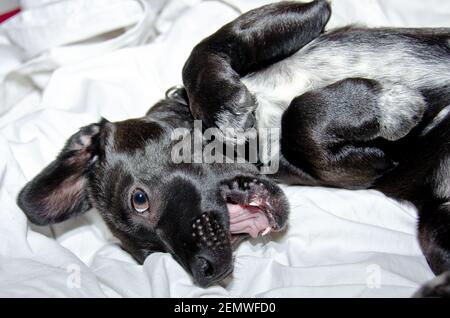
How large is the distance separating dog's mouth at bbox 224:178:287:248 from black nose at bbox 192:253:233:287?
18cm

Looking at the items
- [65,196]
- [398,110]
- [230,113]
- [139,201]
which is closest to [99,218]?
[65,196]

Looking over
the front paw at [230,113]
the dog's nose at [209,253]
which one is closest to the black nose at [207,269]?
the dog's nose at [209,253]

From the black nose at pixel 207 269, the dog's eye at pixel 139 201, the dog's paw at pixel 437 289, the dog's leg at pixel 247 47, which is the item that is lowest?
the black nose at pixel 207 269

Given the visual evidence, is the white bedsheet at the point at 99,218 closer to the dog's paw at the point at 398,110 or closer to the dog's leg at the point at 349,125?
the dog's leg at the point at 349,125

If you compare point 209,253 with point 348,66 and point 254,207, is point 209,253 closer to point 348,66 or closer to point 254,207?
point 254,207

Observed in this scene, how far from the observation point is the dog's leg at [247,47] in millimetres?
2684

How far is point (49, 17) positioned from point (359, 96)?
222 cm

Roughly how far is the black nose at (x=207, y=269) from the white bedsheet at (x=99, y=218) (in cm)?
11

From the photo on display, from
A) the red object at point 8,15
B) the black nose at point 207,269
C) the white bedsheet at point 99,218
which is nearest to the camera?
the black nose at point 207,269

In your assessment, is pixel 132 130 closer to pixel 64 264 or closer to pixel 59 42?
pixel 64 264

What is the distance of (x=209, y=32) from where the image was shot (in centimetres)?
369

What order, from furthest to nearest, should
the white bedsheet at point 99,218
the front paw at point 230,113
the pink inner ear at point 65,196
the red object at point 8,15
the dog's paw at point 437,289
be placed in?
1. the red object at point 8,15
2. the pink inner ear at point 65,196
3. the front paw at point 230,113
4. the white bedsheet at point 99,218
5. the dog's paw at point 437,289
